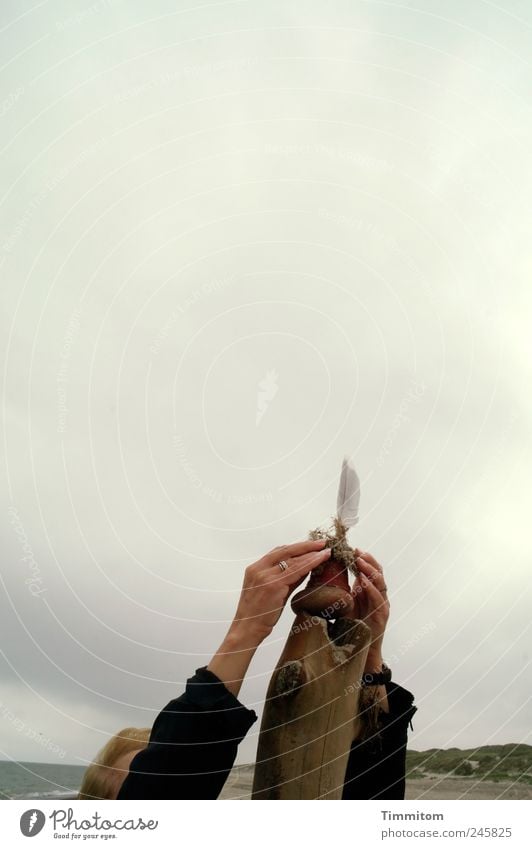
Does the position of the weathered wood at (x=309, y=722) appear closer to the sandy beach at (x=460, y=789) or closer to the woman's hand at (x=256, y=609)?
the woman's hand at (x=256, y=609)

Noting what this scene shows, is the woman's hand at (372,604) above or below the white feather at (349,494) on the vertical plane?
below

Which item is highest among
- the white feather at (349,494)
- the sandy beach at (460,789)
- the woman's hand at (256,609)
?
the white feather at (349,494)

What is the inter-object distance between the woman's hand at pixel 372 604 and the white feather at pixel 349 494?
592 mm

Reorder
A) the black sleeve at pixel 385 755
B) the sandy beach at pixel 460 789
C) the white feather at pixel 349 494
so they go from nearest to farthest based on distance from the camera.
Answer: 1. the black sleeve at pixel 385 755
2. the white feather at pixel 349 494
3. the sandy beach at pixel 460 789

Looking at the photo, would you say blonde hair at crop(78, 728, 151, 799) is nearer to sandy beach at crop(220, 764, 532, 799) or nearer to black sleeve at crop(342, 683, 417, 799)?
black sleeve at crop(342, 683, 417, 799)

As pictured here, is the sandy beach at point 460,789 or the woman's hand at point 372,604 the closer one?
the woman's hand at point 372,604

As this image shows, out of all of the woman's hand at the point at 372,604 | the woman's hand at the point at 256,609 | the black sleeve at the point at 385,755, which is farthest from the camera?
the woman's hand at the point at 372,604

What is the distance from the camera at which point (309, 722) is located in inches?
169

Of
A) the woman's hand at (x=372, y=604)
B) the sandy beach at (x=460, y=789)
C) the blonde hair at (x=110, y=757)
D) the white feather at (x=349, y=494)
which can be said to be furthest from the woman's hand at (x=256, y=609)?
the sandy beach at (x=460, y=789)

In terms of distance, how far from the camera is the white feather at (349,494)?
18.5ft

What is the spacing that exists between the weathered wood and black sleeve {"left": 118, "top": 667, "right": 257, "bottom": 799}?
0.94 feet

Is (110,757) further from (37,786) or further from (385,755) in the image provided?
(37,786)
